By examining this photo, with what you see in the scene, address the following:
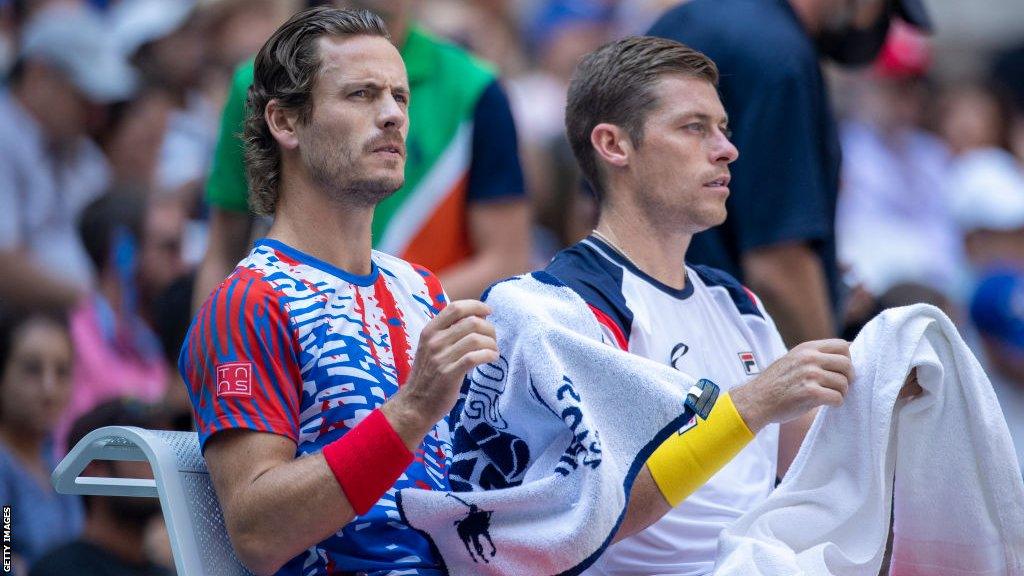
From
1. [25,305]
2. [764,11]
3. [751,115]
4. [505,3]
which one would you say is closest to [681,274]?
[751,115]

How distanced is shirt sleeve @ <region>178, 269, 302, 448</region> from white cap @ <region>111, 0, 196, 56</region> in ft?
11.8

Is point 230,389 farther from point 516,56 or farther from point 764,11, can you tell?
point 516,56

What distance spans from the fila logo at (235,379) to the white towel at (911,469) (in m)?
→ 0.82

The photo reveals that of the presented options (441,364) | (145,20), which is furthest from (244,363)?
(145,20)

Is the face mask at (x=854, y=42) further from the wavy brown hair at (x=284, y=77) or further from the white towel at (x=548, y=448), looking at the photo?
the white towel at (x=548, y=448)

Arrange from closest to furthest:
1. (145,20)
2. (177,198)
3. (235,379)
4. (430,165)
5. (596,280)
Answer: (235,379) → (596,280) → (430,165) → (177,198) → (145,20)

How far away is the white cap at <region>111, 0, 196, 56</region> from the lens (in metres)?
5.84

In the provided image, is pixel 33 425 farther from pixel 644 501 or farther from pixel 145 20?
pixel 644 501

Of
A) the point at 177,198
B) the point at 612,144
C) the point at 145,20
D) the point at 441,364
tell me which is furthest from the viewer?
the point at 145,20

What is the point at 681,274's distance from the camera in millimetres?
3059

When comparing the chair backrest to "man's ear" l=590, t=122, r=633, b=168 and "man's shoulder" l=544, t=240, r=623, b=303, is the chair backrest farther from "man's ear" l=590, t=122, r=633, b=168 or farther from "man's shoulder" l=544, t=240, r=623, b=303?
"man's ear" l=590, t=122, r=633, b=168

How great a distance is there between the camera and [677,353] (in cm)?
287

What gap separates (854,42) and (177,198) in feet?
7.97

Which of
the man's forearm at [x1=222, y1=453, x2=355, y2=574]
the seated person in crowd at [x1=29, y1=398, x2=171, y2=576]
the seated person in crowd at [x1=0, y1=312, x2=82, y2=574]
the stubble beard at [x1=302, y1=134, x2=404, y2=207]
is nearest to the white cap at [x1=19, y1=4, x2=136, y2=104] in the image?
the seated person in crowd at [x1=0, y1=312, x2=82, y2=574]
